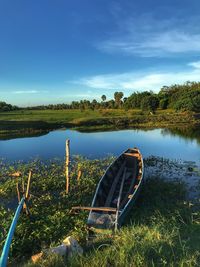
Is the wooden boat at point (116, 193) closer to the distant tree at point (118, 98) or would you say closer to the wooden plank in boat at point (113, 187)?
the wooden plank in boat at point (113, 187)

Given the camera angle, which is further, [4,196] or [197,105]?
[197,105]

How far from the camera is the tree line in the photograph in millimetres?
67113

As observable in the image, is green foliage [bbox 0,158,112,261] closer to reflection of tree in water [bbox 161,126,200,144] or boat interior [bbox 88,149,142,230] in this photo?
boat interior [bbox 88,149,142,230]

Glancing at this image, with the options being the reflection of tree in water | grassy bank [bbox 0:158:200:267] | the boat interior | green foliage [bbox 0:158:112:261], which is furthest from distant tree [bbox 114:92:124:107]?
grassy bank [bbox 0:158:200:267]

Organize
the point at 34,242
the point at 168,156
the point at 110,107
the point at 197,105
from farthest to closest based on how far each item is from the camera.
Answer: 1. the point at 110,107
2. the point at 197,105
3. the point at 168,156
4. the point at 34,242

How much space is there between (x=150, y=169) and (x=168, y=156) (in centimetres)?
568

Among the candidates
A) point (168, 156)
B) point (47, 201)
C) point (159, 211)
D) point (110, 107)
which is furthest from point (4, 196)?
point (110, 107)

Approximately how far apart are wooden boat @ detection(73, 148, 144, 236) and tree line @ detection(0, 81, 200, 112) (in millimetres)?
50885

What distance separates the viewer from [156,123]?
178 ft

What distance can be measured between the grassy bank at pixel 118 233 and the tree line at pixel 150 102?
52900 millimetres

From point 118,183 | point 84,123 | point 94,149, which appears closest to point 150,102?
point 84,123

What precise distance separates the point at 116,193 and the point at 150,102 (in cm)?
5882

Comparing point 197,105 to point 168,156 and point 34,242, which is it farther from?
point 34,242

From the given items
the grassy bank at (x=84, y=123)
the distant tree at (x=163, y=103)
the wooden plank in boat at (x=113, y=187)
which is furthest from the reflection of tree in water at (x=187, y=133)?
the distant tree at (x=163, y=103)
